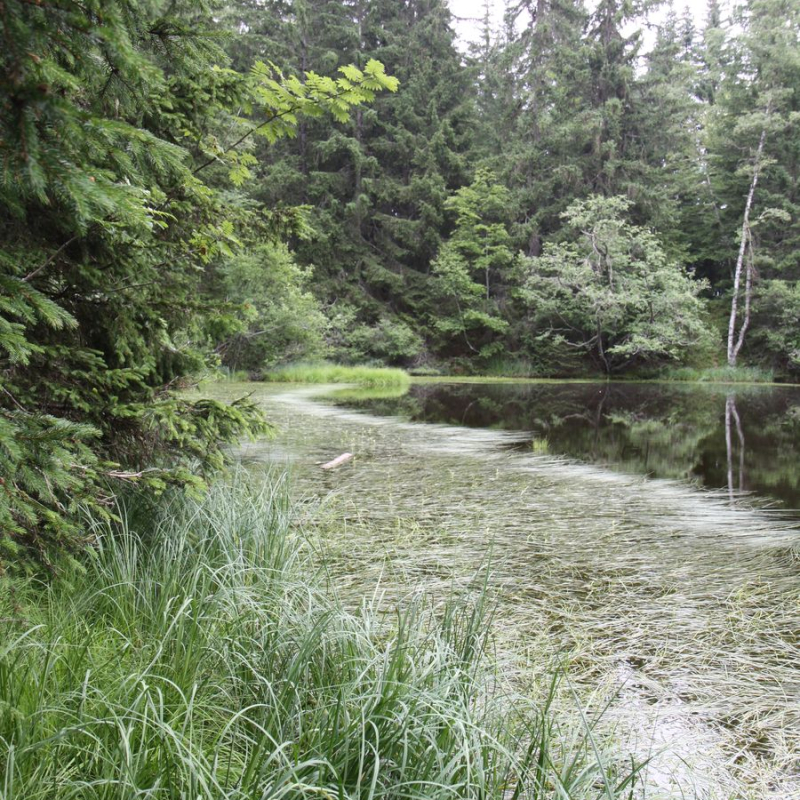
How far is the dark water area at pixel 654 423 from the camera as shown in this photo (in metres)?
5.47

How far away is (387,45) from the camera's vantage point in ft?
76.6

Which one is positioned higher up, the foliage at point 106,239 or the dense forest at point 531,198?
the dense forest at point 531,198

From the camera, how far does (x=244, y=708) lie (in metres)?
1.22

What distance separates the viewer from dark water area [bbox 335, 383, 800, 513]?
5469 mm

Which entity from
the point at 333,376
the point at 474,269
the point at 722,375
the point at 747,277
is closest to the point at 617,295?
the point at 722,375

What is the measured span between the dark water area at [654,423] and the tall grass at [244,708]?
3.69m

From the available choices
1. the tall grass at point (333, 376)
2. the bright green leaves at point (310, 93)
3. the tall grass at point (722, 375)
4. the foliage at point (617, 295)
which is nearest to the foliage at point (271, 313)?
the tall grass at point (333, 376)

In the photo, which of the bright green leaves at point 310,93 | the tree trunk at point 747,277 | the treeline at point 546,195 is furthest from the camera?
the tree trunk at point 747,277

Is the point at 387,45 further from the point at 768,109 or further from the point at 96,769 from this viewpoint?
the point at 96,769

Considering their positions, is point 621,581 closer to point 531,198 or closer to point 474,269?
point 474,269

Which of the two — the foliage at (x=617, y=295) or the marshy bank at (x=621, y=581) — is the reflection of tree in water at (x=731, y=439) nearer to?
the marshy bank at (x=621, y=581)

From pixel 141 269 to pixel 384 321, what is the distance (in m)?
17.8

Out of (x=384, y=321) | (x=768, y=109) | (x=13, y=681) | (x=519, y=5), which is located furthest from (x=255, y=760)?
(x=519, y=5)

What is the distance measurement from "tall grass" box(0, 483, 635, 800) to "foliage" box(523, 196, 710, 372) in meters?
16.2
